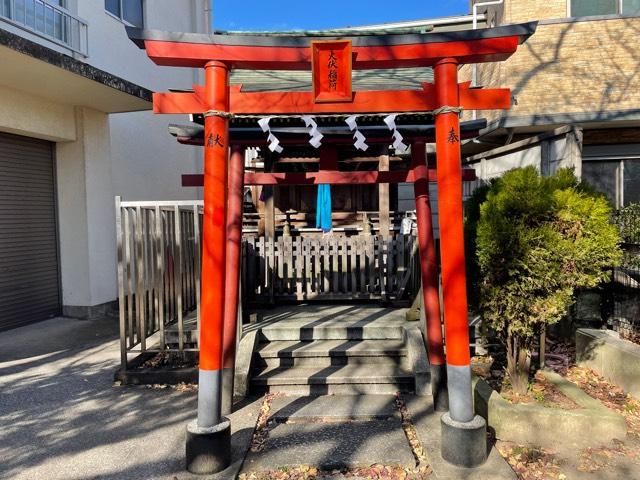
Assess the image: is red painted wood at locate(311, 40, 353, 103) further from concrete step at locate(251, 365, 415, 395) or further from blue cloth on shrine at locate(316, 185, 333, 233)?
blue cloth on shrine at locate(316, 185, 333, 233)

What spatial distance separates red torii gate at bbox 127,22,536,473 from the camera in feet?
11.0

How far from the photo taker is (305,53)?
351 centimetres

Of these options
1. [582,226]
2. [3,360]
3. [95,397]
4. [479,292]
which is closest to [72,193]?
[3,360]

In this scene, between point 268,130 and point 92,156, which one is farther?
point 92,156

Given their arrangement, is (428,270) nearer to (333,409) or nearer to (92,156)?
(333,409)

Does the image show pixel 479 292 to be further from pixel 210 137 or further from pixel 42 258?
pixel 42 258

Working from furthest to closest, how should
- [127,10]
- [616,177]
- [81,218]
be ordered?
1. [127,10]
2. [616,177]
3. [81,218]

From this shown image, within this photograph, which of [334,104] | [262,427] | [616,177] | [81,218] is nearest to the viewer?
[334,104]

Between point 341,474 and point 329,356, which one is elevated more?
point 329,356

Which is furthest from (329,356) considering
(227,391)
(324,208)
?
(324,208)

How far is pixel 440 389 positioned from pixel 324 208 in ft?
18.1

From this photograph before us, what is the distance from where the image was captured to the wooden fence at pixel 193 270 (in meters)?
5.09

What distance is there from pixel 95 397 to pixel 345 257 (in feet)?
13.5

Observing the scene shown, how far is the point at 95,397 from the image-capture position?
4797 mm
